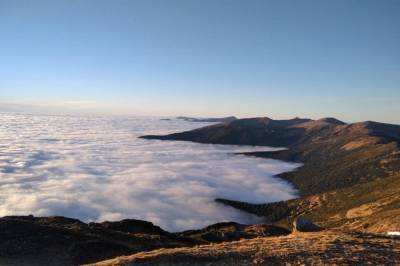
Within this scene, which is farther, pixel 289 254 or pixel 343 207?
pixel 343 207

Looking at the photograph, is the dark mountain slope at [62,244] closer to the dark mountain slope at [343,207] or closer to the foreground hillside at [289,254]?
the foreground hillside at [289,254]

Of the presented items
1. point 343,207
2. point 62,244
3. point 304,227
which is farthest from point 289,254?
point 343,207

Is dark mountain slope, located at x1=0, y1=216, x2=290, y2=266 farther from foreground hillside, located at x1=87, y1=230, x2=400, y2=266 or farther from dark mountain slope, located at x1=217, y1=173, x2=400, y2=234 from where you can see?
dark mountain slope, located at x1=217, y1=173, x2=400, y2=234

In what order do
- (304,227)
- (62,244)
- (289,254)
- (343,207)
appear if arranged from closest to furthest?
1. (289,254)
2. (304,227)
3. (62,244)
4. (343,207)

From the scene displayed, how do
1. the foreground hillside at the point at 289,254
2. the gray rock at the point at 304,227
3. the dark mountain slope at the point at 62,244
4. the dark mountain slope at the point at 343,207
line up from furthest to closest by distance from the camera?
the dark mountain slope at the point at 343,207, the dark mountain slope at the point at 62,244, the gray rock at the point at 304,227, the foreground hillside at the point at 289,254

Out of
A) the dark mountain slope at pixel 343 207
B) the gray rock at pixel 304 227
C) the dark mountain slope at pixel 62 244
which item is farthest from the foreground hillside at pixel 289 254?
the dark mountain slope at pixel 343 207

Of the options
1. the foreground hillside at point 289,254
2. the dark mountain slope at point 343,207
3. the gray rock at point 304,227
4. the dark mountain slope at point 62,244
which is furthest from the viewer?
the dark mountain slope at point 343,207

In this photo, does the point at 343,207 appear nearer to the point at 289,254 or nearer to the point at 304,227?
the point at 304,227

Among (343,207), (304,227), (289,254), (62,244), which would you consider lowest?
(343,207)

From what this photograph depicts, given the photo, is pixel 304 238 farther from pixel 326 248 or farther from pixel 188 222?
pixel 188 222
